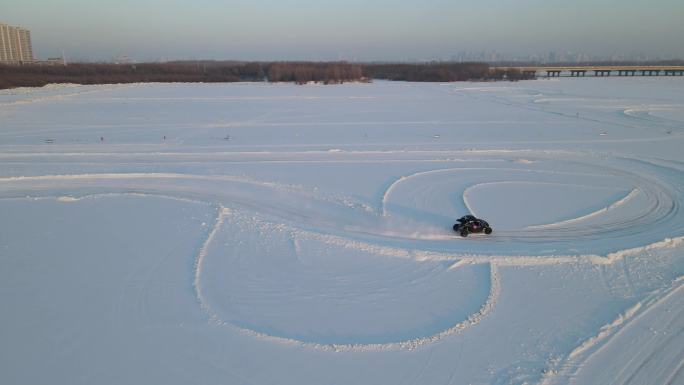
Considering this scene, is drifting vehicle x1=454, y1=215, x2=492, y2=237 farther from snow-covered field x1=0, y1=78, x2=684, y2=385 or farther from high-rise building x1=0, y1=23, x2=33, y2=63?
high-rise building x1=0, y1=23, x2=33, y2=63

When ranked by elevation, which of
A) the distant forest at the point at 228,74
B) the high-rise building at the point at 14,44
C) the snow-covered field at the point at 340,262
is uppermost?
the high-rise building at the point at 14,44

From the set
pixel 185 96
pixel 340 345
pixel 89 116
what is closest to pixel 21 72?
pixel 185 96

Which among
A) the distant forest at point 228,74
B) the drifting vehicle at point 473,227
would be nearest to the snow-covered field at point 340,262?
the drifting vehicle at point 473,227

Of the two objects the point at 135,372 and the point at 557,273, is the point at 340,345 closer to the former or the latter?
the point at 135,372

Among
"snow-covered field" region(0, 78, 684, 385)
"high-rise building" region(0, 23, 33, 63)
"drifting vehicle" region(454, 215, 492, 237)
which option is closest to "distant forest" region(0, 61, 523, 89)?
"snow-covered field" region(0, 78, 684, 385)

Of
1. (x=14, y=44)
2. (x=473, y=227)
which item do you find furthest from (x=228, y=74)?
(x=14, y=44)

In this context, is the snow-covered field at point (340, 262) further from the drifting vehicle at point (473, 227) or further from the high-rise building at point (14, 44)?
the high-rise building at point (14, 44)

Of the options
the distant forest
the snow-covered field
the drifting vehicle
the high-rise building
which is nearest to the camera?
the snow-covered field
